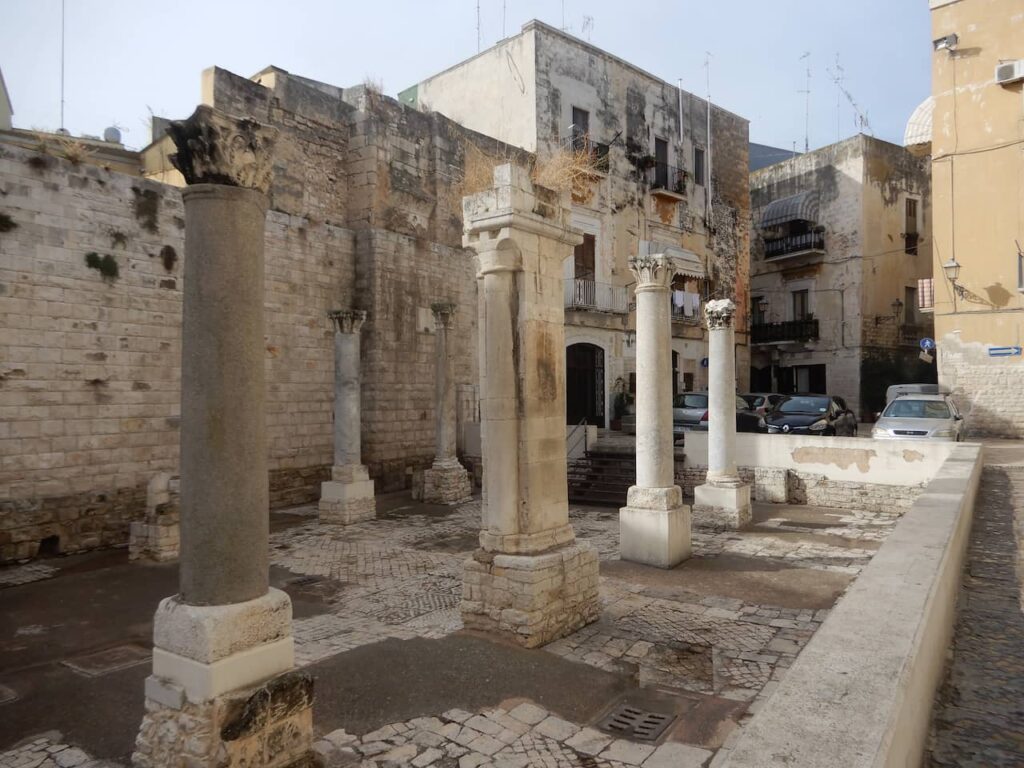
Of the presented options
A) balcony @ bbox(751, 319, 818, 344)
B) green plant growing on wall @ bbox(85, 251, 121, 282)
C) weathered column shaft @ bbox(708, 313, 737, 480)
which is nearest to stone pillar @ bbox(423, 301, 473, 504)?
weathered column shaft @ bbox(708, 313, 737, 480)

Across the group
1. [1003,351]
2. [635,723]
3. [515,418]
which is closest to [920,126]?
[1003,351]

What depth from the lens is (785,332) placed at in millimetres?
26453

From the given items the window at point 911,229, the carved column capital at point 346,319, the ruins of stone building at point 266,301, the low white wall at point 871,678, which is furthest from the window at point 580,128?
the low white wall at point 871,678

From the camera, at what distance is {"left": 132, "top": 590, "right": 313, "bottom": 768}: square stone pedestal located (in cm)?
309

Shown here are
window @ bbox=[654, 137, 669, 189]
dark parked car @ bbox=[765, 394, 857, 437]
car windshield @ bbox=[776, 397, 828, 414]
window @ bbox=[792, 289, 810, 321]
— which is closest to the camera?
dark parked car @ bbox=[765, 394, 857, 437]

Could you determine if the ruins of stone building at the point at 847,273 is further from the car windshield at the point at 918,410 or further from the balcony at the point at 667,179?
the car windshield at the point at 918,410

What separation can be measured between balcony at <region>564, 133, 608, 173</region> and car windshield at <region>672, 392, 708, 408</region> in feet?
23.1

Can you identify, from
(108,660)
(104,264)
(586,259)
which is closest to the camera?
(108,660)

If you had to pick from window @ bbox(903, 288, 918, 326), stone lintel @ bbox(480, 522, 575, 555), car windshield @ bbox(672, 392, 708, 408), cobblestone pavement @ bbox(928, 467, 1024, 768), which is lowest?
cobblestone pavement @ bbox(928, 467, 1024, 768)

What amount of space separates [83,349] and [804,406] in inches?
589

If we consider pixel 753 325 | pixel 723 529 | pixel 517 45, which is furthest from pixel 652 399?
pixel 753 325

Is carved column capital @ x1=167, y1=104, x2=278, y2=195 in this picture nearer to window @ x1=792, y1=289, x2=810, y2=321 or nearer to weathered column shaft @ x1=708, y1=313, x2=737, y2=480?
weathered column shaft @ x1=708, y1=313, x2=737, y2=480

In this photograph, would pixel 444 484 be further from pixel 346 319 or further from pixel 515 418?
pixel 515 418

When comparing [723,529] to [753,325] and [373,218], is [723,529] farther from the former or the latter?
[753,325]
